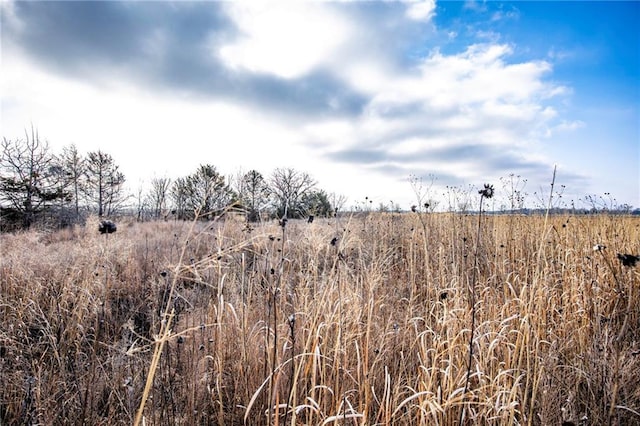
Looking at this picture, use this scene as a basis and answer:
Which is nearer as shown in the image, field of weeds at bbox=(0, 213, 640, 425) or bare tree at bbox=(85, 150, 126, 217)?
field of weeds at bbox=(0, 213, 640, 425)

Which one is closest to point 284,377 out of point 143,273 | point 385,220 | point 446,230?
point 143,273

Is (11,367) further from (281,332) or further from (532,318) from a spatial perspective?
(532,318)

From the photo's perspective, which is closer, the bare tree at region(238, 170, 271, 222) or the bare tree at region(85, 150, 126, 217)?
the bare tree at region(238, 170, 271, 222)

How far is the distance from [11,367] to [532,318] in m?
A: 5.36

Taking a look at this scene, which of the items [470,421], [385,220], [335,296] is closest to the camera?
[470,421]

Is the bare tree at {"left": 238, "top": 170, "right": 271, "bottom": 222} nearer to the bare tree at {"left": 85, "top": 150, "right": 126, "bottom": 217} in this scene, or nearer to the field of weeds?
the field of weeds

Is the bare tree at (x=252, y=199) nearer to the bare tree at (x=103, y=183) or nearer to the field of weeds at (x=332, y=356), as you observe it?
the field of weeds at (x=332, y=356)

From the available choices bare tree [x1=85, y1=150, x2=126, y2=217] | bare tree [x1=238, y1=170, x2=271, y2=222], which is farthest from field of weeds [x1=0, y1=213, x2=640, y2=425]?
bare tree [x1=85, y1=150, x2=126, y2=217]

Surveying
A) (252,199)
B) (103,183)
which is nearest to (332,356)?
(252,199)

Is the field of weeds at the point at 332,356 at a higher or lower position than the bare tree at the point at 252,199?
lower

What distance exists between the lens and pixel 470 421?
81.2 inches

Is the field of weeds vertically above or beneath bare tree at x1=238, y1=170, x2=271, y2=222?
beneath

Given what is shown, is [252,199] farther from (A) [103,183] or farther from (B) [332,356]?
(A) [103,183]

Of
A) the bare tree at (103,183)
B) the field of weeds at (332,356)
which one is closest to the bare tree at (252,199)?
the field of weeds at (332,356)
